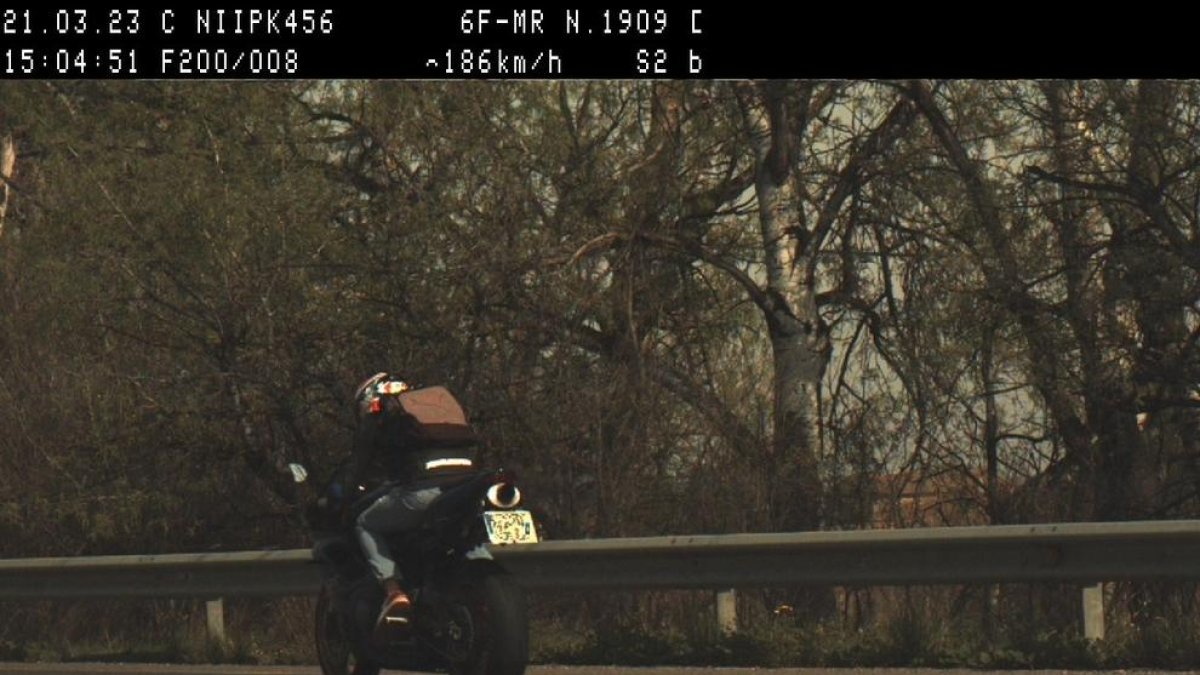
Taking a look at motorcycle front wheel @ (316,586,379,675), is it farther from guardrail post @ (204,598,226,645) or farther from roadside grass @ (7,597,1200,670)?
guardrail post @ (204,598,226,645)

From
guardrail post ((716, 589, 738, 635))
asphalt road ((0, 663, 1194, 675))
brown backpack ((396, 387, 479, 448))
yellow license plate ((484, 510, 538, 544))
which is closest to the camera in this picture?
yellow license plate ((484, 510, 538, 544))

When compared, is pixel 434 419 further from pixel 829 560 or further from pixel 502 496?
pixel 829 560

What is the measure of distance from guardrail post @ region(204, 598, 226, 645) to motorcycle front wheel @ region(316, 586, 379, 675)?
10.1 ft

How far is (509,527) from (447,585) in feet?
1.59

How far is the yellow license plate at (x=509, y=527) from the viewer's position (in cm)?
888

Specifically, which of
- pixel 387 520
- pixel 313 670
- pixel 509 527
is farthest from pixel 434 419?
pixel 313 670

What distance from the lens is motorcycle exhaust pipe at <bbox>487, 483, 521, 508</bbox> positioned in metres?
8.98

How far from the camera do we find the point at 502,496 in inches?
354
